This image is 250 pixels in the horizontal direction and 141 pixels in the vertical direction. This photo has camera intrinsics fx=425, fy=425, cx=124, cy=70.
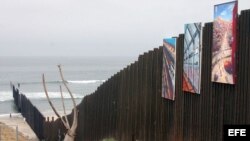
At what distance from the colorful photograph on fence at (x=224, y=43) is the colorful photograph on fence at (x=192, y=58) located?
0.54 meters

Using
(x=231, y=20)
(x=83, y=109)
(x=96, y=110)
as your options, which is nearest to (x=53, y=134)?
(x=83, y=109)

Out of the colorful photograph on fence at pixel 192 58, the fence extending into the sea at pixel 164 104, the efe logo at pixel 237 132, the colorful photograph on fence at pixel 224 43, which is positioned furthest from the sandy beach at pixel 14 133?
the efe logo at pixel 237 132

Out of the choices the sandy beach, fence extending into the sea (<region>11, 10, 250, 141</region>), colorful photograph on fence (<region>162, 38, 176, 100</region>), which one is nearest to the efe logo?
fence extending into the sea (<region>11, 10, 250, 141</region>)

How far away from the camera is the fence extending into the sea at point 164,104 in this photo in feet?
25.1

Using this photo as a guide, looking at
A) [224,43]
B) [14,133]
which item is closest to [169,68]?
[224,43]

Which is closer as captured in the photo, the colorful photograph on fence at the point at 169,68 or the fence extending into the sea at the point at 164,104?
the fence extending into the sea at the point at 164,104

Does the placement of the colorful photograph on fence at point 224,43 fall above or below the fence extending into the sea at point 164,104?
above

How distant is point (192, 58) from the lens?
9008 mm

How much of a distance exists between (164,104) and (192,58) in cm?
184

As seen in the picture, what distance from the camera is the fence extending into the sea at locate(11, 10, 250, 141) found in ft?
25.1

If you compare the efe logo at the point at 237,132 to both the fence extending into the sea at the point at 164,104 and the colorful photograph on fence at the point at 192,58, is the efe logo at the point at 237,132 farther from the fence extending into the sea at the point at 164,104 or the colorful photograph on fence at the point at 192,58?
the colorful photograph on fence at the point at 192,58

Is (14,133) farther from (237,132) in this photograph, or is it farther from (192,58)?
(237,132)

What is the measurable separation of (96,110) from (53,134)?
6.06m

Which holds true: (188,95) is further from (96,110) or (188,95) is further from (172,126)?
(96,110)
